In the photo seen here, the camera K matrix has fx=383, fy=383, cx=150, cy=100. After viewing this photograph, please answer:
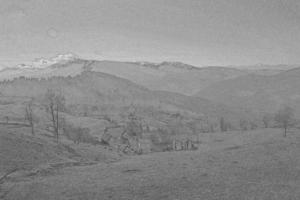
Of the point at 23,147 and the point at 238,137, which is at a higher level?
the point at 23,147

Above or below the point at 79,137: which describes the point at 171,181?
above

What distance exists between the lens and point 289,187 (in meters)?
34.2

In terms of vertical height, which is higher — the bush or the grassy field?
the grassy field

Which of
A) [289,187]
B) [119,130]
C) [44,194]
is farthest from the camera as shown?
[119,130]

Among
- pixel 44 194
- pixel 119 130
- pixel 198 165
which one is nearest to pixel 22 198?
pixel 44 194

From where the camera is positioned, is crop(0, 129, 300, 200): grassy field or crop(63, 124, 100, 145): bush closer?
crop(0, 129, 300, 200): grassy field

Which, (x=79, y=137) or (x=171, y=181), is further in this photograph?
(x=79, y=137)

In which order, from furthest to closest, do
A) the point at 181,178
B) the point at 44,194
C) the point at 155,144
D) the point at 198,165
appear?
the point at 155,144 → the point at 198,165 → the point at 181,178 → the point at 44,194

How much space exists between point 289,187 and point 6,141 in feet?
154

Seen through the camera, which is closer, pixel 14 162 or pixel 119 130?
pixel 14 162

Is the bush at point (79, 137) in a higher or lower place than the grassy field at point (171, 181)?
lower

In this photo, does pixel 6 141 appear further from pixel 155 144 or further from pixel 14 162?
pixel 155 144

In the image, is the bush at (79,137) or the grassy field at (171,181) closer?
the grassy field at (171,181)

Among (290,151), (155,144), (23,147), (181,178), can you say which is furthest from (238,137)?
(181,178)
